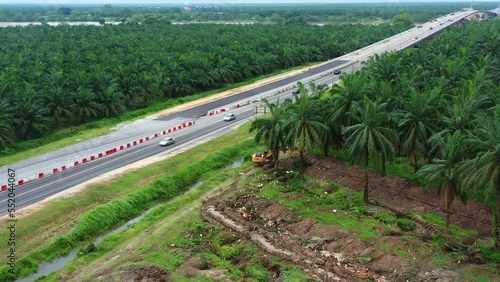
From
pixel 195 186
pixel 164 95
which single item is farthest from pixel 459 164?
pixel 164 95

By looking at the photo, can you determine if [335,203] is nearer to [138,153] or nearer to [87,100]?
[138,153]

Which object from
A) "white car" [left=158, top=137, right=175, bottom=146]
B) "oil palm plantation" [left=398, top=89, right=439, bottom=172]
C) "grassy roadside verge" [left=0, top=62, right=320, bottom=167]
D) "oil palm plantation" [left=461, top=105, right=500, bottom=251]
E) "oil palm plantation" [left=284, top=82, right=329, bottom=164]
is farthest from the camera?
"white car" [left=158, top=137, right=175, bottom=146]

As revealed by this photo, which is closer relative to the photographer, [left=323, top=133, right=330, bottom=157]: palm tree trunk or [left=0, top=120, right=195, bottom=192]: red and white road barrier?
[left=0, top=120, right=195, bottom=192]: red and white road barrier

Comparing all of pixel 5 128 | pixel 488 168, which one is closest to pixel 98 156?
pixel 5 128

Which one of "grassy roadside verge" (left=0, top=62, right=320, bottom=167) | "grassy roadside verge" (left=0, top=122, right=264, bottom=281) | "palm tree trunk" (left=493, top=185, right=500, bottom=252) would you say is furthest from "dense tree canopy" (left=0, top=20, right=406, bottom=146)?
"palm tree trunk" (left=493, top=185, right=500, bottom=252)

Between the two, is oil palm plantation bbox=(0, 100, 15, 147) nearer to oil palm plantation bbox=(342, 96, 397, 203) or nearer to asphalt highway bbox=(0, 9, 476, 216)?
asphalt highway bbox=(0, 9, 476, 216)

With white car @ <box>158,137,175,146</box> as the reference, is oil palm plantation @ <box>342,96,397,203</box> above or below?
above
